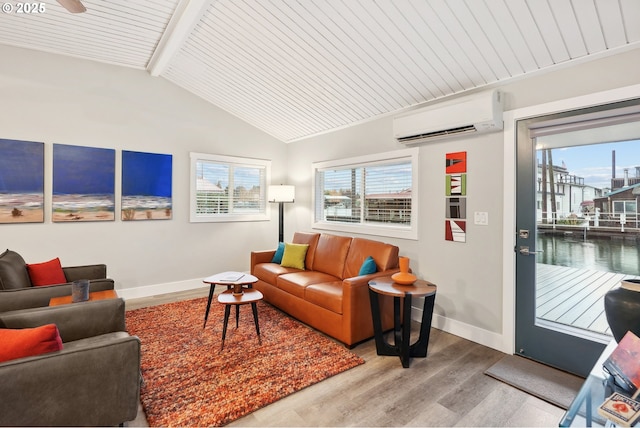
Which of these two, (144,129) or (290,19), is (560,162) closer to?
(290,19)

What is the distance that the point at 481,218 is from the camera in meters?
3.04

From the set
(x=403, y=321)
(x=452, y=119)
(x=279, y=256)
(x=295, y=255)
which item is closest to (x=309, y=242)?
(x=295, y=255)

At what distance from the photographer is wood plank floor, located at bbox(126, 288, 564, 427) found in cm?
194

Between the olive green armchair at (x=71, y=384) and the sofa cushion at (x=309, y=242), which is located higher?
the sofa cushion at (x=309, y=242)

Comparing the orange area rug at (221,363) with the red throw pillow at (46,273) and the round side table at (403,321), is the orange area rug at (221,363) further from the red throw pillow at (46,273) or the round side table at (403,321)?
the red throw pillow at (46,273)

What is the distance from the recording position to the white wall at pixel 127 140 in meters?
3.69

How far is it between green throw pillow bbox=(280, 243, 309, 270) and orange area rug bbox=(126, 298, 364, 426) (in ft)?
2.46

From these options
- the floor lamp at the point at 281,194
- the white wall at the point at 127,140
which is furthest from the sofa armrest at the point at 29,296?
the floor lamp at the point at 281,194

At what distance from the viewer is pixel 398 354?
274cm

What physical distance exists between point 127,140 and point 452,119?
4.13 metres

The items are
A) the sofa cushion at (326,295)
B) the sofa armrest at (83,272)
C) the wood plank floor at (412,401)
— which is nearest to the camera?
the wood plank floor at (412,401)

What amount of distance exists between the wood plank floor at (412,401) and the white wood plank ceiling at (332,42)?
101 inches

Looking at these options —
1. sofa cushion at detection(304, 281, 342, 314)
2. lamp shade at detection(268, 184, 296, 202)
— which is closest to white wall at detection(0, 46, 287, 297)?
lamp shade at detection(268, 184, 296, 202)

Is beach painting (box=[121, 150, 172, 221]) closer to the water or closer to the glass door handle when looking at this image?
the glass door handle
